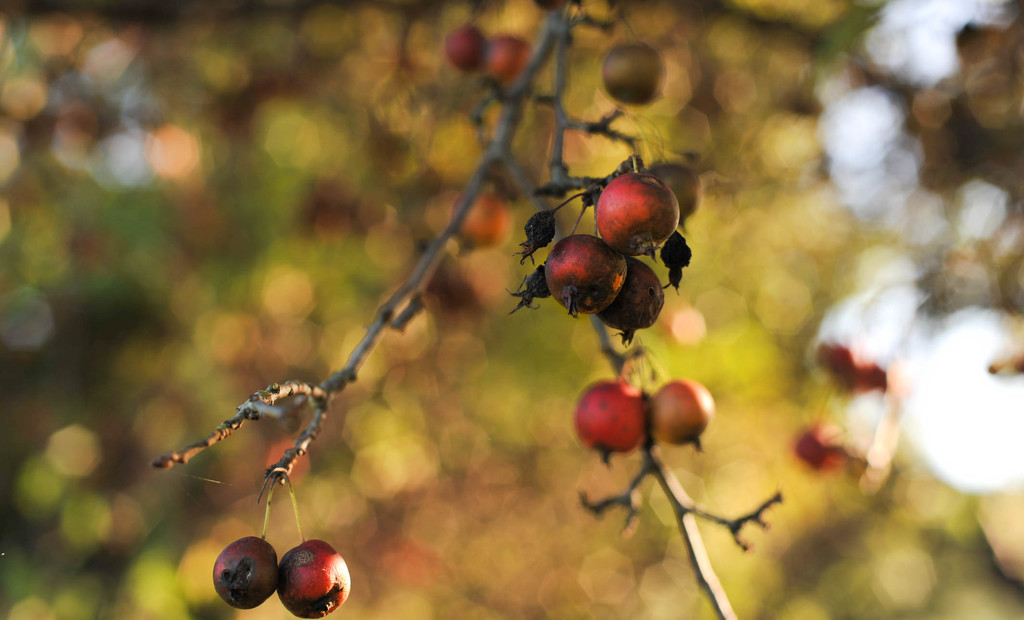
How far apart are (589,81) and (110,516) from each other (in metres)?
3.96

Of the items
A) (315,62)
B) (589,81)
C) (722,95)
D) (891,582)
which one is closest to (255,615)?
(315,62)

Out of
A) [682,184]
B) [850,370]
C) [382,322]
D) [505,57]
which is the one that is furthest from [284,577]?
[850,370]

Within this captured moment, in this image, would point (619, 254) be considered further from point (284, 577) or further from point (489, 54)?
point (489, 54)

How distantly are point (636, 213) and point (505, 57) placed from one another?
1.44 m

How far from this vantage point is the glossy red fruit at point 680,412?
1.43 m

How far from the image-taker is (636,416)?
4.81ft

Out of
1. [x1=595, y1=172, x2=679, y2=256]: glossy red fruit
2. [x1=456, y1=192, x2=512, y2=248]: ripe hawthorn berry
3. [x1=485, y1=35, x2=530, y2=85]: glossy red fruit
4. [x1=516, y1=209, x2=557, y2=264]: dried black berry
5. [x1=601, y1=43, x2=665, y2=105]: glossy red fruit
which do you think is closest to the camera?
[x1=595, y1=172, x2=679, y2=256]: glossy red fruit

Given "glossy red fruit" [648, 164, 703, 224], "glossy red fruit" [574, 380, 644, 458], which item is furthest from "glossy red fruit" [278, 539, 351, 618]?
"glossy red fruit" [648, 164, 703, 224]

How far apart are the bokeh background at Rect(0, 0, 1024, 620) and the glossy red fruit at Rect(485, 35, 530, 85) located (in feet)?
2.01

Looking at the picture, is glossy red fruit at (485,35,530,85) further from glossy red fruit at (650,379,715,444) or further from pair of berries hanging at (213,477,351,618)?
pair of berries hanging at (213,477,351,618)

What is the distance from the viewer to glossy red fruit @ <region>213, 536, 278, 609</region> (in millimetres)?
1011

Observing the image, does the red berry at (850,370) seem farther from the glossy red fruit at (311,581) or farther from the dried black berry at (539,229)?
the glossy red fruit at (311,581)

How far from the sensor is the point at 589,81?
349 centimetres

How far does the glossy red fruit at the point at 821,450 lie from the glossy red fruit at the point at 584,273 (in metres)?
1.94
